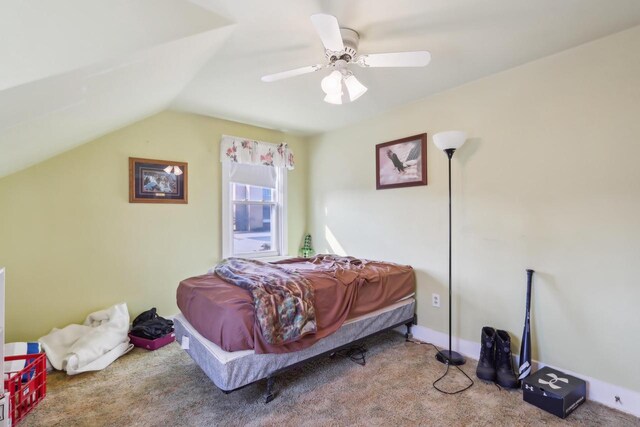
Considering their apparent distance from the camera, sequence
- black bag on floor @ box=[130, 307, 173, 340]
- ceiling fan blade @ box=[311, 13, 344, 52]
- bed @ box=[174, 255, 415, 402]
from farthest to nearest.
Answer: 1. black bag on floor @ box=[130, 307, 173, 340]
2. bed @ box=[174, 255, 415, 402]
3. ceiling fan blade @ box=[311, 13, 344, 52]

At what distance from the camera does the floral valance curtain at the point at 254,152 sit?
3619 millimetres

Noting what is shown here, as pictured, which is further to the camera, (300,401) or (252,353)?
(300,401)

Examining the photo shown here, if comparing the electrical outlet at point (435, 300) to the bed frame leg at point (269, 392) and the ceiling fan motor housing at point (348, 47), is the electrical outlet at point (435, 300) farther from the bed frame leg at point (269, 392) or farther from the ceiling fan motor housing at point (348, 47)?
the ceiling fan motor housing at point (348, 47)

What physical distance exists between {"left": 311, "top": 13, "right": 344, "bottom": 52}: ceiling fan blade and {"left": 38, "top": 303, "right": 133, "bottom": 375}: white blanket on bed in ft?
9.23

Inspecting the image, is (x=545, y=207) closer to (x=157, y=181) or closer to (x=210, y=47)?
(x=210, y=47)

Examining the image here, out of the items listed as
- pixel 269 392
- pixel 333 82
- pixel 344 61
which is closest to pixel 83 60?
pixel 333 82

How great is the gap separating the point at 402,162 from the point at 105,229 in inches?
119

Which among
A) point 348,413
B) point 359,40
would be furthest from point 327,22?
point 348,413

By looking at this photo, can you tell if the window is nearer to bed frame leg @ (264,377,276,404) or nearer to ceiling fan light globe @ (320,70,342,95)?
bed frame leg @ (264,377,276,404)

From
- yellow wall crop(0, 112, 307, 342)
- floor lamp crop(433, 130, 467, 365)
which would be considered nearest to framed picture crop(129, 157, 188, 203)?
yellow wall crop(0, 112, 307, 342)

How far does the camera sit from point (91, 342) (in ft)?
8.00

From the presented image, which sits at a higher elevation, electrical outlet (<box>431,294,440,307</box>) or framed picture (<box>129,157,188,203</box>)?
framed picture (<box>129,157,188,203</box>)

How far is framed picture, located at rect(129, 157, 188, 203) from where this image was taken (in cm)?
308

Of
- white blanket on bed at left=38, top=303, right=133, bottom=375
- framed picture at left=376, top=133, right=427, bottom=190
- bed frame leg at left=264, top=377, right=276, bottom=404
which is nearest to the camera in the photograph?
bed frame leg at left=264, top=377, right=276, bottom=404
